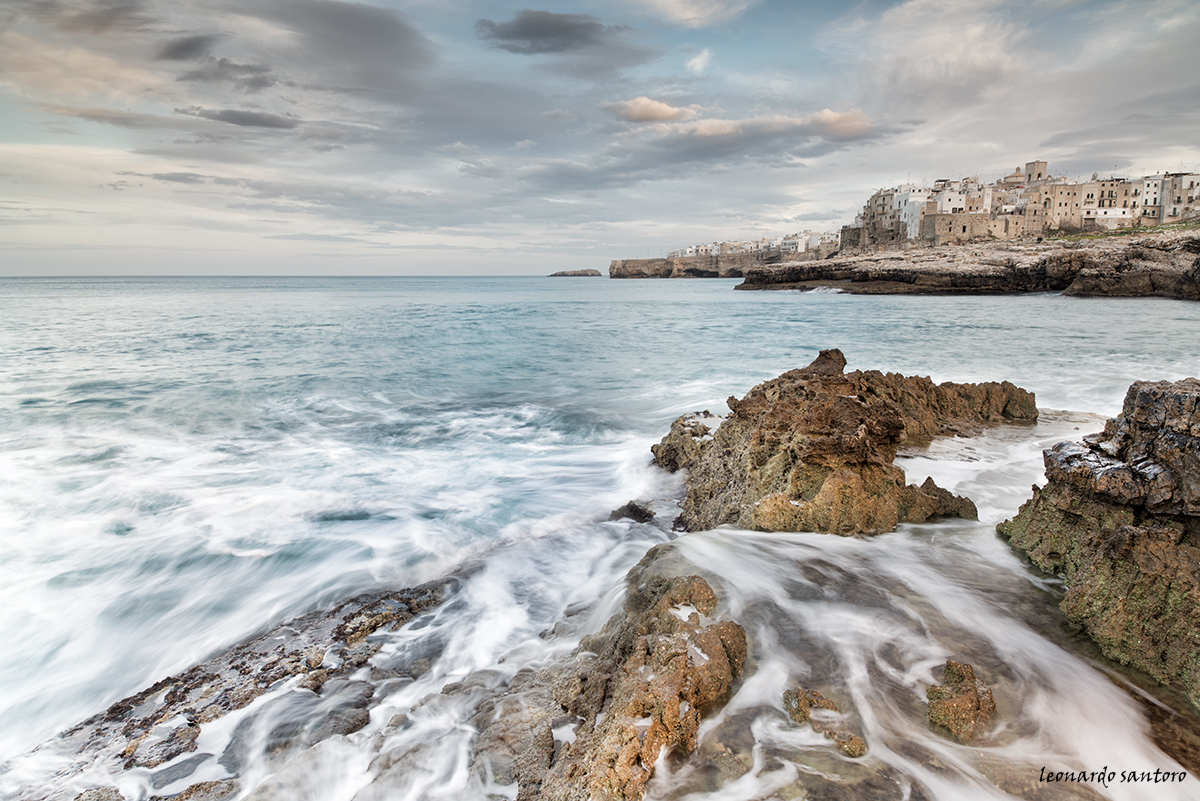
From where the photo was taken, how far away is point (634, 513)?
19.3ft

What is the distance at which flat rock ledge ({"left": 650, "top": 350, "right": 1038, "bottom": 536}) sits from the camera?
423cm

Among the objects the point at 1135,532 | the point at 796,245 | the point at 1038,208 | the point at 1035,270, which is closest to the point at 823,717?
the point at 1135,532

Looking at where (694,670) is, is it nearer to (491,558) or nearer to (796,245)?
(491,558)

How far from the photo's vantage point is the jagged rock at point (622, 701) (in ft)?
6.91

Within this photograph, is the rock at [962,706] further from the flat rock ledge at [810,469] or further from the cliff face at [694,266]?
the cliff face at [694,266]

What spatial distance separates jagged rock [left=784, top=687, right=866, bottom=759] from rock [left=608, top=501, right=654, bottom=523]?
3.26 m

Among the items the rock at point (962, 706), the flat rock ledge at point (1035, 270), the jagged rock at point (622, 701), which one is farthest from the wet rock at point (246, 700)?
the flat rock ledge at point (1035, 270)

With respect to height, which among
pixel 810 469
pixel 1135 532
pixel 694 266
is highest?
pixel 694 266

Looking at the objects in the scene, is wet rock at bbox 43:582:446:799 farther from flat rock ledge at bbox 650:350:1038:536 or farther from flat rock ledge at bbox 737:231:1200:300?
flat rock ledge at bbox 737:231:1200:300

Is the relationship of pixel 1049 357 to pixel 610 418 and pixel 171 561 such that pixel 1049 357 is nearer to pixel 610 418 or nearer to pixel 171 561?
pixel 610 418

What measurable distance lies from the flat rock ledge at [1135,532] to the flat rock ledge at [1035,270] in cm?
3794

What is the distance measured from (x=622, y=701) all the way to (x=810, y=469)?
8.69ft

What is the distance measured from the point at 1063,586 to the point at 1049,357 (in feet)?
45.8

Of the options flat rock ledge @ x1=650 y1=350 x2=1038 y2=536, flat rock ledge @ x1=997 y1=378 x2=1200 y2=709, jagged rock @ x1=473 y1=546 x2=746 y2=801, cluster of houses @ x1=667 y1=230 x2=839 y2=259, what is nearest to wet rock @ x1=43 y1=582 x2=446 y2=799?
Result: jagged rock @ x1=473 y1=546 x2=746 y2=801
